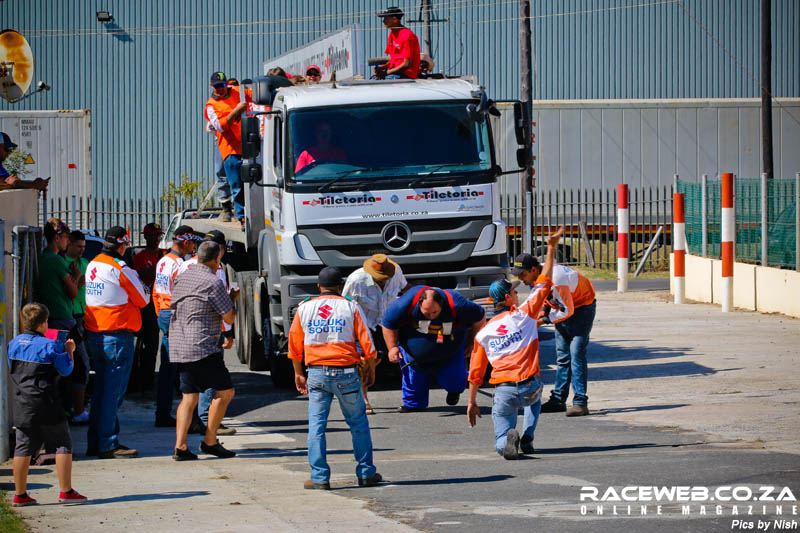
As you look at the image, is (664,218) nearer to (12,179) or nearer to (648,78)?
(648,78)

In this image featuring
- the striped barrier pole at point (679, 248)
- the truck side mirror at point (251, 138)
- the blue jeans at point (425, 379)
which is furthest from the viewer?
the striped barrier pole at point (679, 248)

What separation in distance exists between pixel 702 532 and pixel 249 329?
9.34 meters

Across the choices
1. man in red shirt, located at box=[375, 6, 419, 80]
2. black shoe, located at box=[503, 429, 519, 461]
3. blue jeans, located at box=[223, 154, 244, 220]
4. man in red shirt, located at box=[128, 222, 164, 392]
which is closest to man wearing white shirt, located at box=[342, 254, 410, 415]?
man in red shirt, located at box=[128, 222, 164, 392]

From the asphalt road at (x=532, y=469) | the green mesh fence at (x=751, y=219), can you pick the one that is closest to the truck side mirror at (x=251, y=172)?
the asphalt road at (x=532, y=469)

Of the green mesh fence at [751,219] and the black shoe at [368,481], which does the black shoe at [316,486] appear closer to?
the black shoe at [368,481]

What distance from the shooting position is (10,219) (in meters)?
9.92

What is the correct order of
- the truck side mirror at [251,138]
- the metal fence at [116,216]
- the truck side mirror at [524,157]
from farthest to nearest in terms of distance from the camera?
the metal fence at [116,216] → the truck side mirror at [524,157] → the truck side mirror at [251,138]

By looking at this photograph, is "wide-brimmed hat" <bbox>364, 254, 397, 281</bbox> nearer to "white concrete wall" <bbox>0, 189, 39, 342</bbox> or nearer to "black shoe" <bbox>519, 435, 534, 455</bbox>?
"black shoe" <bbox>519, 435, 534, 455</bbox>

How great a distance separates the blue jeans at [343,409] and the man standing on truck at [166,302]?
330cm

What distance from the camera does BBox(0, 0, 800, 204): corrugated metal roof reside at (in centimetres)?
3772

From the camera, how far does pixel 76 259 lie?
1103cm

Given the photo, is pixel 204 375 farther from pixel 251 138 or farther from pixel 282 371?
pixel 251 138

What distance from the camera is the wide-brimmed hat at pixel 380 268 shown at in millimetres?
11852

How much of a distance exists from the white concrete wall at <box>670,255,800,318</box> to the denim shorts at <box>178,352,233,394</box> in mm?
11677
